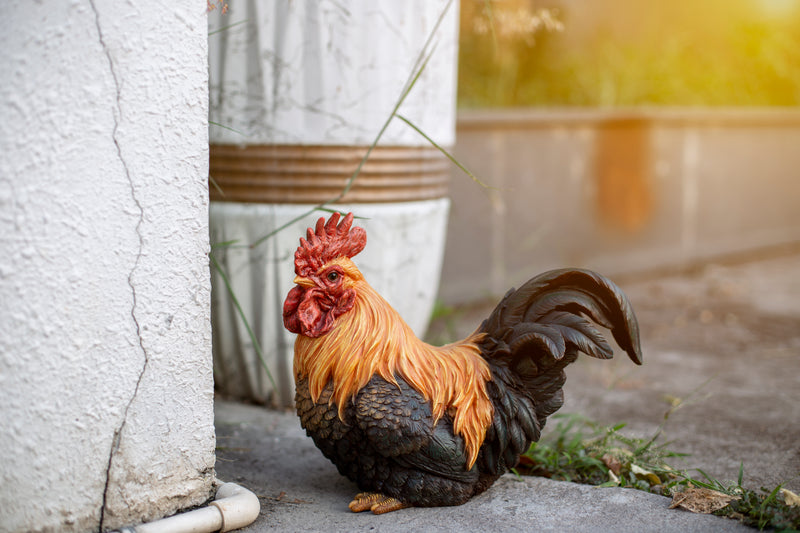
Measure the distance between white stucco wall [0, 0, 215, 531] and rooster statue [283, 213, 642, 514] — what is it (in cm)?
32

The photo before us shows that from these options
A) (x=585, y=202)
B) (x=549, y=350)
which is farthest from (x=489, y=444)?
(x=585, y=202)

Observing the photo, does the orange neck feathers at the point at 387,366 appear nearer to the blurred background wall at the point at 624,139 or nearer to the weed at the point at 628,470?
the weed at the point at 628,470

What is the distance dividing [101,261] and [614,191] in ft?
18.2

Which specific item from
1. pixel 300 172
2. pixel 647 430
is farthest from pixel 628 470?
pixel 300 172

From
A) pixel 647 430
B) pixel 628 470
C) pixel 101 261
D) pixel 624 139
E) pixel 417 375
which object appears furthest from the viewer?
pixel 624 139

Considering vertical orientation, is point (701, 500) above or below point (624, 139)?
below

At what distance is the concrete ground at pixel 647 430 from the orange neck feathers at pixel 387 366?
0.99 feet

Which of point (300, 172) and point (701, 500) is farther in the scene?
point (300, 172)

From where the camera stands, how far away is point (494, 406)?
2215 millimetres

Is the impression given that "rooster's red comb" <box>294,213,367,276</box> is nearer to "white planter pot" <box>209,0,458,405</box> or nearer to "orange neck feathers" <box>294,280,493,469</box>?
"orange neck feathers" <box>294,280,493,469</box>

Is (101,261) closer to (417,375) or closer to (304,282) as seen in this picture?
(304,282)

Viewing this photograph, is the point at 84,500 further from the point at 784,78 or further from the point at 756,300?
the point at 784,78

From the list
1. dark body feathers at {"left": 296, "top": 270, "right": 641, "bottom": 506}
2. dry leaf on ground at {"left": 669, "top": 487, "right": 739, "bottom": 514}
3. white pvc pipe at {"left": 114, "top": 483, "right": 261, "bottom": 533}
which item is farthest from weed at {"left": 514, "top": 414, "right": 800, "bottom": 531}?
white pvc pipe at {"left": 114, "top": 483, "right": 261, "bottom": 533}

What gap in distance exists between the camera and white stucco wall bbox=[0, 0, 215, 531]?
1.73 meters
